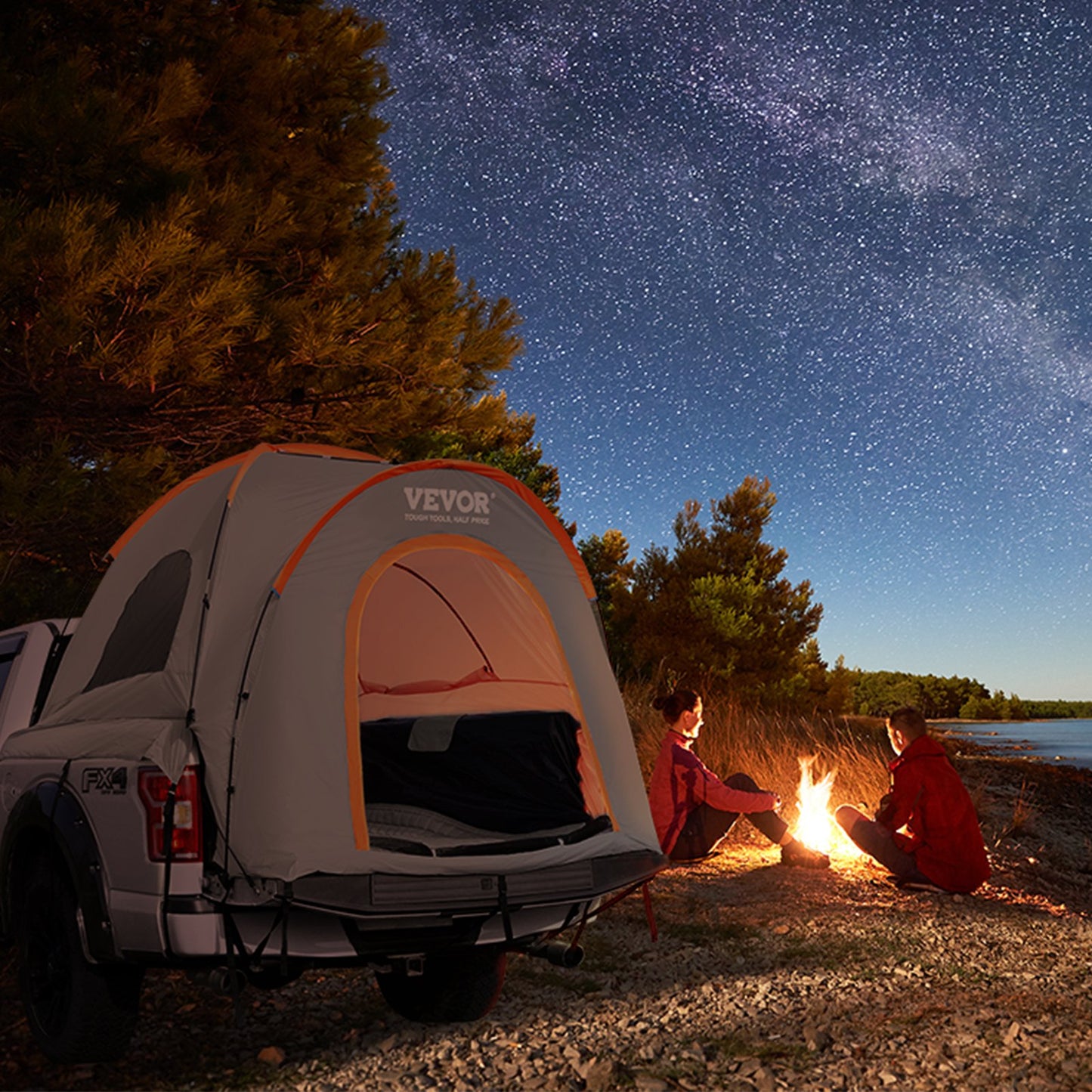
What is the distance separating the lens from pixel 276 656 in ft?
15.5

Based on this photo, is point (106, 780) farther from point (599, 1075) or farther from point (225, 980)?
point (599, 1075)

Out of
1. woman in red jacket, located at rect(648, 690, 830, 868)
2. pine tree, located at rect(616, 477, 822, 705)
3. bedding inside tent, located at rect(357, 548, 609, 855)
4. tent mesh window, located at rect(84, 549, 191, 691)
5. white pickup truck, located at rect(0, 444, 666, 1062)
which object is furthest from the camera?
pine tree, located at rect(616, 477, 822, 705)

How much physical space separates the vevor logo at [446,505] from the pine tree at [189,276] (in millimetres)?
4143

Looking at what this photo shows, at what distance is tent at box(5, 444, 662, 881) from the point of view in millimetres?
4531

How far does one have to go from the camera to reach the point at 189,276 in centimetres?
1009

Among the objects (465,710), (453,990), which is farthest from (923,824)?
(453,990)

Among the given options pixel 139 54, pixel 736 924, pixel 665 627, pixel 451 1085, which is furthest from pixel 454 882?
pixel 665 627

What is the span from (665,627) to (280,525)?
885 inches

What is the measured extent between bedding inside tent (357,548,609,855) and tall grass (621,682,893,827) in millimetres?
5340

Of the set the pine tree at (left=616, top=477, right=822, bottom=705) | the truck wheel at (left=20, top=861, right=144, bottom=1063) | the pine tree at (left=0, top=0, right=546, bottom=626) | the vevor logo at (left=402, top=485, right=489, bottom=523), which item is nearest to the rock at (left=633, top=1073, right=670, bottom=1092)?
the truck wheel at (left=20, top=861, right=144, bottom=1063)

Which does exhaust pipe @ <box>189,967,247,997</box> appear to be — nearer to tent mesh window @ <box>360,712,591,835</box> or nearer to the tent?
the tent

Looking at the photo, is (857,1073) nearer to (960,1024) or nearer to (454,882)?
(960,1024)

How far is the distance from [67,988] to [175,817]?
3.36 ft

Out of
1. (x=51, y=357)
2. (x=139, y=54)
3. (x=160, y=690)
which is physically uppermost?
(x=139, y=54)
